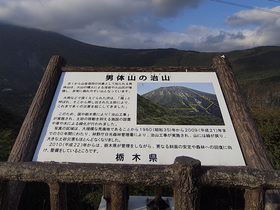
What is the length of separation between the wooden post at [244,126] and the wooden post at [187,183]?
434 mm

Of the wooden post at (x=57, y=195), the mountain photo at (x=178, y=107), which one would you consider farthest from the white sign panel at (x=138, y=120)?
the wooden post at (x=57, y=195)

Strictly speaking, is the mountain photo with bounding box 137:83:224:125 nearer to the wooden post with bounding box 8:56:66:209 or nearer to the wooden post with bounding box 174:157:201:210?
the wooden post with bounding box 174:157:201:210

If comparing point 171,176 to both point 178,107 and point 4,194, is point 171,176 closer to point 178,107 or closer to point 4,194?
point 178,107

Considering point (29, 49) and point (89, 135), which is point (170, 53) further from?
point (89, 135)

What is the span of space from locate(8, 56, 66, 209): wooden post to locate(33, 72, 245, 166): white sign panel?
7 cm

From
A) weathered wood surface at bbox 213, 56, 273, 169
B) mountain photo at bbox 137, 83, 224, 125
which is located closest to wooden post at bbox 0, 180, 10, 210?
mountain photo at bbox 137, 83, 224, 125

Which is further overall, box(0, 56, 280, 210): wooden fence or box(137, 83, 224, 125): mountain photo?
box(137, 83, 224, 125): mountain photo

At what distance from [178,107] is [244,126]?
72cm

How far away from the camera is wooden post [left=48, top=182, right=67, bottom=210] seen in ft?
4.91

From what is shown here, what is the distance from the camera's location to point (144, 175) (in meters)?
1.39

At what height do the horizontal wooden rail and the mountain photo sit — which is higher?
the mountain photo

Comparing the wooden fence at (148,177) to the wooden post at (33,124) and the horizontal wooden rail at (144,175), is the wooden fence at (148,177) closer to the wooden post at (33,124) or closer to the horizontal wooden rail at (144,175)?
the horizontal wooden rail at (144,175)

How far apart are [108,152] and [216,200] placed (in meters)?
3.31

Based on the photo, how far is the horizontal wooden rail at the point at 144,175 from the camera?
1.37 metres
